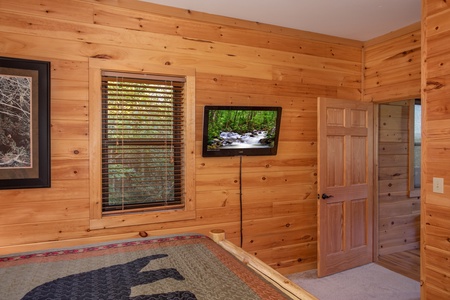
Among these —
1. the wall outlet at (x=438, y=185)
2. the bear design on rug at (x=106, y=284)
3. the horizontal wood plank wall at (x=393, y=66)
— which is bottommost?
the bear design on rug at (x=106, y=284)

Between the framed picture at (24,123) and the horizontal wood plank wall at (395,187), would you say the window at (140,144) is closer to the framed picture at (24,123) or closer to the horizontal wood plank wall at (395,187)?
the framed picture at (24,123)

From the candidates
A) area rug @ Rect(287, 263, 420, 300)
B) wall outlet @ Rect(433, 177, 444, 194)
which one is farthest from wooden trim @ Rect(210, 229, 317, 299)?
wall outlet @ Rect(433, 177, 444, 194)

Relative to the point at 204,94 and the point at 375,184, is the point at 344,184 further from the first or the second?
the point at 204,94

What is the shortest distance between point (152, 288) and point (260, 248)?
1935mm

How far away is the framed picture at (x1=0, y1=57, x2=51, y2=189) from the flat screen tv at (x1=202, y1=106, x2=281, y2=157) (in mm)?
1308

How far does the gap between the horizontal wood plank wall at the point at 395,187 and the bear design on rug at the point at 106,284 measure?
3.41 m

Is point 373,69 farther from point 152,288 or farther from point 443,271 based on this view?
point 152,288

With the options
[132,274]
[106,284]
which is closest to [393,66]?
[132,274]

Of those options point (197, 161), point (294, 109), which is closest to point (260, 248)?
point (197, 161)

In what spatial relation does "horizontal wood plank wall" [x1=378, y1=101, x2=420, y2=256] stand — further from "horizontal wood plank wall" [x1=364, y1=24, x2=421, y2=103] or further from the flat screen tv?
the flat screen tv

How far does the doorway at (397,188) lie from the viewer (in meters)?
4.08

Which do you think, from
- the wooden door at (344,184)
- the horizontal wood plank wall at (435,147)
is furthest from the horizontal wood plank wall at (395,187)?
the horizontal wood plank wall at (435,147)

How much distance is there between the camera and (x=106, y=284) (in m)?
1.56

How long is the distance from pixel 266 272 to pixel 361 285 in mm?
2052
